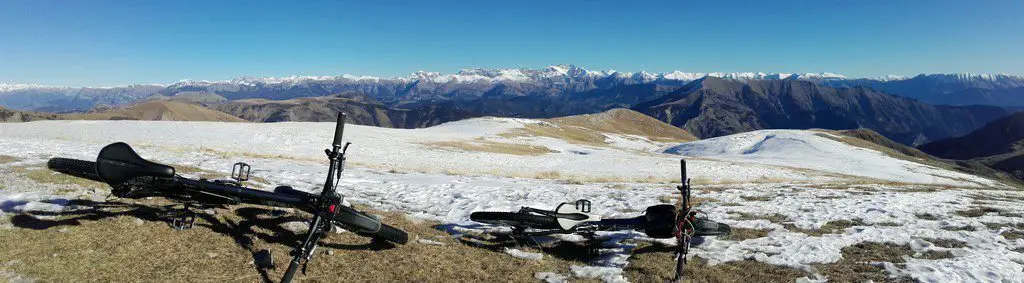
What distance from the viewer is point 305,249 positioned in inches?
273

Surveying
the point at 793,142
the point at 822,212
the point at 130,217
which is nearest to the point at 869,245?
the point at 822,212

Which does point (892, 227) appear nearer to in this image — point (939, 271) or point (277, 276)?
point (939, 271)

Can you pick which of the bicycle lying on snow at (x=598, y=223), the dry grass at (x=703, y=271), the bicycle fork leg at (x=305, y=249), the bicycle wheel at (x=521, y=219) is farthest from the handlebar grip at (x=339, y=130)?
the dry grass at (x=703, y=271)

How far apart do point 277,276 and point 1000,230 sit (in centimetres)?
2063

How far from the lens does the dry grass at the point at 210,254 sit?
7961 millimetres

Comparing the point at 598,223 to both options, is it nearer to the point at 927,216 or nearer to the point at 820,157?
the point at 927,216

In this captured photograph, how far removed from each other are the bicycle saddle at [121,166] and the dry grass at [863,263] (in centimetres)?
1365

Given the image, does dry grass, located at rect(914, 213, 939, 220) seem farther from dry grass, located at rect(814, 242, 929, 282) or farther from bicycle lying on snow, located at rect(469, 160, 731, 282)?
bicycle lying on snow, located at rect(469, 160, 731, 282)

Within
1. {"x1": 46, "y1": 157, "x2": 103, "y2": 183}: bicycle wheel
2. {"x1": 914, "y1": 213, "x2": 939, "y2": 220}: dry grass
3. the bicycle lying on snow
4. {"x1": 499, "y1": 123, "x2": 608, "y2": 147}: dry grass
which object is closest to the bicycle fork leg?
{"x1": 46, "y1": 157, "x2": 103, "y2": 183}: bicycle wheel

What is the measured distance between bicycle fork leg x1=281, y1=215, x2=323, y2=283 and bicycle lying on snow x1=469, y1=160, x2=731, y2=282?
4709mm

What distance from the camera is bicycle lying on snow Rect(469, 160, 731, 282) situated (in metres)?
9.82

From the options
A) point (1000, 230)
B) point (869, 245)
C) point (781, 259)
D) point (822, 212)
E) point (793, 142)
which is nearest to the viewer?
point (781, 259)

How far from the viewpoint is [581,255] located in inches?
462

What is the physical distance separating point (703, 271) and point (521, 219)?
4.33 metres
